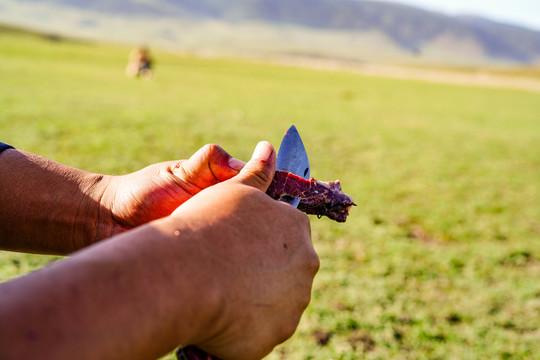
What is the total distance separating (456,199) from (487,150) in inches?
221

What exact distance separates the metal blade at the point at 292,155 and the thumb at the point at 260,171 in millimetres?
147

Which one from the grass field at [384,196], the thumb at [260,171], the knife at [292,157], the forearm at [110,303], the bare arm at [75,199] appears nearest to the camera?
the forearm at [110,303]

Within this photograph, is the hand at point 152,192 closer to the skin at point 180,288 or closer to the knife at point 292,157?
the knife at point 292,157

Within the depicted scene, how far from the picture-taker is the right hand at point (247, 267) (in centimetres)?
99

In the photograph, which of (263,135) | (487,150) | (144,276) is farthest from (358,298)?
(487,150)

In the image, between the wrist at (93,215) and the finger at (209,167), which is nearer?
the finger at (209,167)

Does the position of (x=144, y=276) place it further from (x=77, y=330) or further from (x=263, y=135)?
(x=263, y=135)

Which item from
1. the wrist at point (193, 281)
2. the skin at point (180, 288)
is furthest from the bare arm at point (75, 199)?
the wrist at point (193, 281)

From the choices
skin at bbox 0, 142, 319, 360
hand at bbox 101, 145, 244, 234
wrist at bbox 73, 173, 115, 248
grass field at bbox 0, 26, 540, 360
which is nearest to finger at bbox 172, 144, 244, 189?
hand at bbox 101, 145, 244, 234

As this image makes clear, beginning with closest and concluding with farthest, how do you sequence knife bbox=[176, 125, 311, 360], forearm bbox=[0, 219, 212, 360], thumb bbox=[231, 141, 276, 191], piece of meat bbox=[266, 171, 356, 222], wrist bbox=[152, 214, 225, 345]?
forearm bbox=[0, 219, 212, 360] → wrist bbox=[152, 214, 225, 345] → thumb bbox=[231, 141, 276, 191] → piece of meat bbox=[266, 171, 356, 222] → knife bbox=[176, 125, 311, 360]

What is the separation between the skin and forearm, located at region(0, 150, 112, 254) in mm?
843

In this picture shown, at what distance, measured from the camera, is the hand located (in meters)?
1.79

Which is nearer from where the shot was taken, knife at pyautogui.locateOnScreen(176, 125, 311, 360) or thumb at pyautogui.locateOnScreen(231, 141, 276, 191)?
thumb at pyautogui.locateOnScreen(231, 141, 276, 191)

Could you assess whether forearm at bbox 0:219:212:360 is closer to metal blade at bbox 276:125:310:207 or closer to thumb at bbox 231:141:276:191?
thumb at bbox 231:141:276:191
